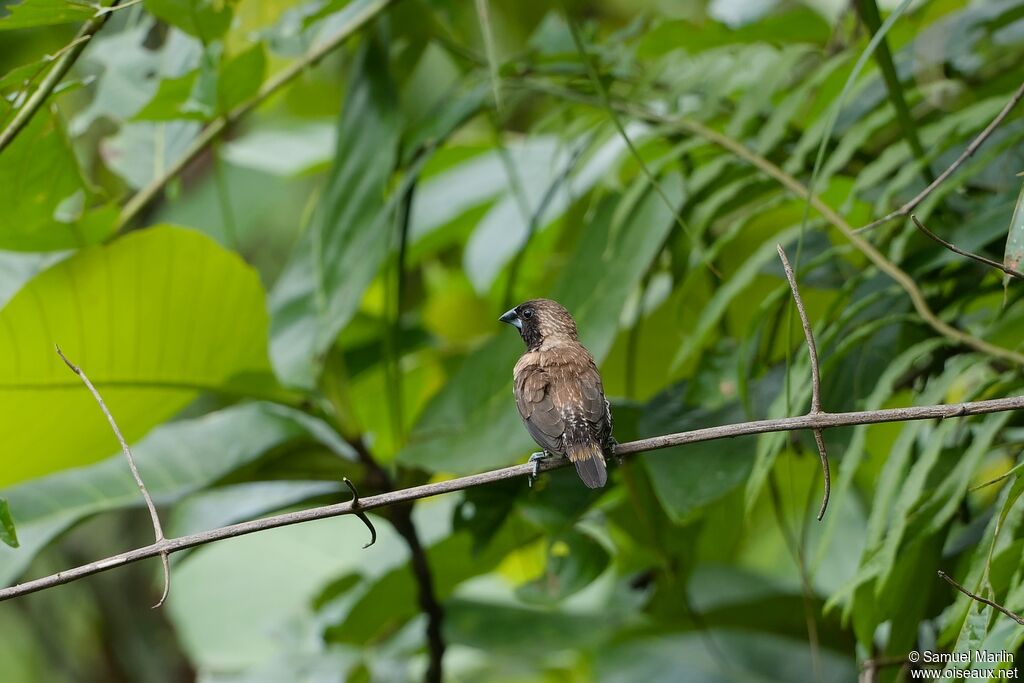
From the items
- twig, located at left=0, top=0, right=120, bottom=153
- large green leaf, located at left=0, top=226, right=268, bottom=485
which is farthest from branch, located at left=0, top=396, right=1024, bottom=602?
large green leaf, located at left=0, top=226, right=268, bottom=485

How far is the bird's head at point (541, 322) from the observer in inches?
85.0

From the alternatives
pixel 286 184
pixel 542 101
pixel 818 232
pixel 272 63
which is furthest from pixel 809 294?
pixel 286 184

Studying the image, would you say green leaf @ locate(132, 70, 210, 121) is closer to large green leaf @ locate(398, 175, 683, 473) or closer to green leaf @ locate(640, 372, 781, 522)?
large green leaf @ locate(398, 175, 683, 473)

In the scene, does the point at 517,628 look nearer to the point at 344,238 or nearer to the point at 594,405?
the point at 344,238

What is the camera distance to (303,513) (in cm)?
121

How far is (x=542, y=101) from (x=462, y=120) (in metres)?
2.82

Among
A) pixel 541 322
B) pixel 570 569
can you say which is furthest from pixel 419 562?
pixel 541 322

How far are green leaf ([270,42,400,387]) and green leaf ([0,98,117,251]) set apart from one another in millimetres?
457

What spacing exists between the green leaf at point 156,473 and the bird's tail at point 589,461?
36.9 inches

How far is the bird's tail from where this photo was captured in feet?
5.57

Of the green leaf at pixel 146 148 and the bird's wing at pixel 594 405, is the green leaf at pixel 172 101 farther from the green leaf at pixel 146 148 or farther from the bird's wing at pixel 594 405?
the bird's wing at pixel 594 405

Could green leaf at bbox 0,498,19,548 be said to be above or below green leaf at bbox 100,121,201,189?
below

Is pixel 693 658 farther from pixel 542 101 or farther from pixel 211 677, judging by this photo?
pixel 542 101

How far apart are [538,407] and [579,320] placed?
1.11ft
